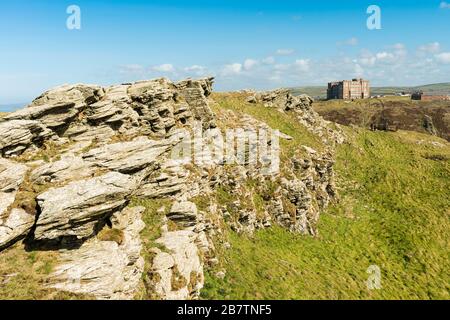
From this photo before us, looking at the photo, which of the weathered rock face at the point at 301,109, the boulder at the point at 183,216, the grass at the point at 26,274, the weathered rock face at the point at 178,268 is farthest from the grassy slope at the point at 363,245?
the grass at the point at 26,274

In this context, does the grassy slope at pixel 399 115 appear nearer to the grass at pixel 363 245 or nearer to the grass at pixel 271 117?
the grass at pixel 363 245

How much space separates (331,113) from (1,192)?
184193mm

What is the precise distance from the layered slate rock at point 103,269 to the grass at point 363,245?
6598 millimetres

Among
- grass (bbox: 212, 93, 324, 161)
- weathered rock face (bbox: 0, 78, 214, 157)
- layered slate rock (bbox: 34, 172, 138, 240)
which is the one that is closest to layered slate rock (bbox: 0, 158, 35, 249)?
layered slate rock (bbox: 34, 172, 138, 240)

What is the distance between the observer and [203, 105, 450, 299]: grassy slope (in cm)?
2967

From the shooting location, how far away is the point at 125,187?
78.3ft

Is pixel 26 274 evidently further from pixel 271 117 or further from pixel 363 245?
pixel 271 117

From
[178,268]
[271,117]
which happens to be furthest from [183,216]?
[271,117]

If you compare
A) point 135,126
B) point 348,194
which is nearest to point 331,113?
point 348,194

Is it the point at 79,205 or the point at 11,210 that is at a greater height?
the point at 79,205

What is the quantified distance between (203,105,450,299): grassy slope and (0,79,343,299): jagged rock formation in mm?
2850

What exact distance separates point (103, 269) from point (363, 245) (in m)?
36.1

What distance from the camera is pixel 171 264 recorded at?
935 inches

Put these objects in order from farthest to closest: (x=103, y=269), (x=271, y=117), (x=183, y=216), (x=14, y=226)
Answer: (x=271, y=117) < (x=183, y=216) < (x=14, y=226) < (x=103, y=269)
